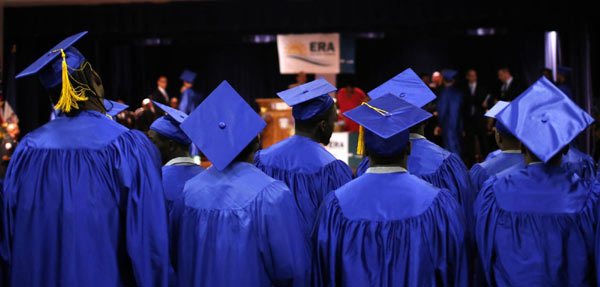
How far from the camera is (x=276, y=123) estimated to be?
11234mm

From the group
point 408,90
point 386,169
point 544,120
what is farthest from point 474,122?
point 386,169

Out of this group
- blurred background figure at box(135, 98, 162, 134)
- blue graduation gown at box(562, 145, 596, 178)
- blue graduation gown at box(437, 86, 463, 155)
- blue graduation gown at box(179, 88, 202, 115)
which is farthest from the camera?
blue graduation gown at box(179, 88, 202, 115)

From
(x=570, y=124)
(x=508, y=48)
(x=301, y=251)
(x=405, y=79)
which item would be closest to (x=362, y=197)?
(x=301, y=251)

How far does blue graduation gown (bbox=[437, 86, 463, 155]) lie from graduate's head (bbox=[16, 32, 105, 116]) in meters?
10.1

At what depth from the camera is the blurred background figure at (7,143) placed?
1152 cm

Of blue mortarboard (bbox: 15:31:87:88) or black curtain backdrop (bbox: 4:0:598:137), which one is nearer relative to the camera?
blue mortarboard (bbox: 15:31:87:88)

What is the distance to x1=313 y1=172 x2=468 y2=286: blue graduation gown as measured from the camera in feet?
9.50

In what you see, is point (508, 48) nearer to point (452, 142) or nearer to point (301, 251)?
point (452, 142)

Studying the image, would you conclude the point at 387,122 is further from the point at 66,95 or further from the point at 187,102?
the point at 187,102

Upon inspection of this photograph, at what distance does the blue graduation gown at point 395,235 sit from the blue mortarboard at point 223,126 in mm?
518

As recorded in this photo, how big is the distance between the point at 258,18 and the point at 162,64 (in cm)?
609

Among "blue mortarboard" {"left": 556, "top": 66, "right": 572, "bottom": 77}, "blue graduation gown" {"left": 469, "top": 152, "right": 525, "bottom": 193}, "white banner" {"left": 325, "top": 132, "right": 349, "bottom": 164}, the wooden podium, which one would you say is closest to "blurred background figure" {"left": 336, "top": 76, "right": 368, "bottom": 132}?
"white banner" {"left": 325, "top": 132, "right": 349, "bottom": 164}

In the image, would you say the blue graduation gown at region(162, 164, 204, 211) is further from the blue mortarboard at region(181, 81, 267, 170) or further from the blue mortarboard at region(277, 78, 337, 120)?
the blue mortarboard at region(181, 81, 267, 170)

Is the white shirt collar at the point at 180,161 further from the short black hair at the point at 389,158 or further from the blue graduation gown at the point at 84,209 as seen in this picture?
the short black hair at the point at 389,158
